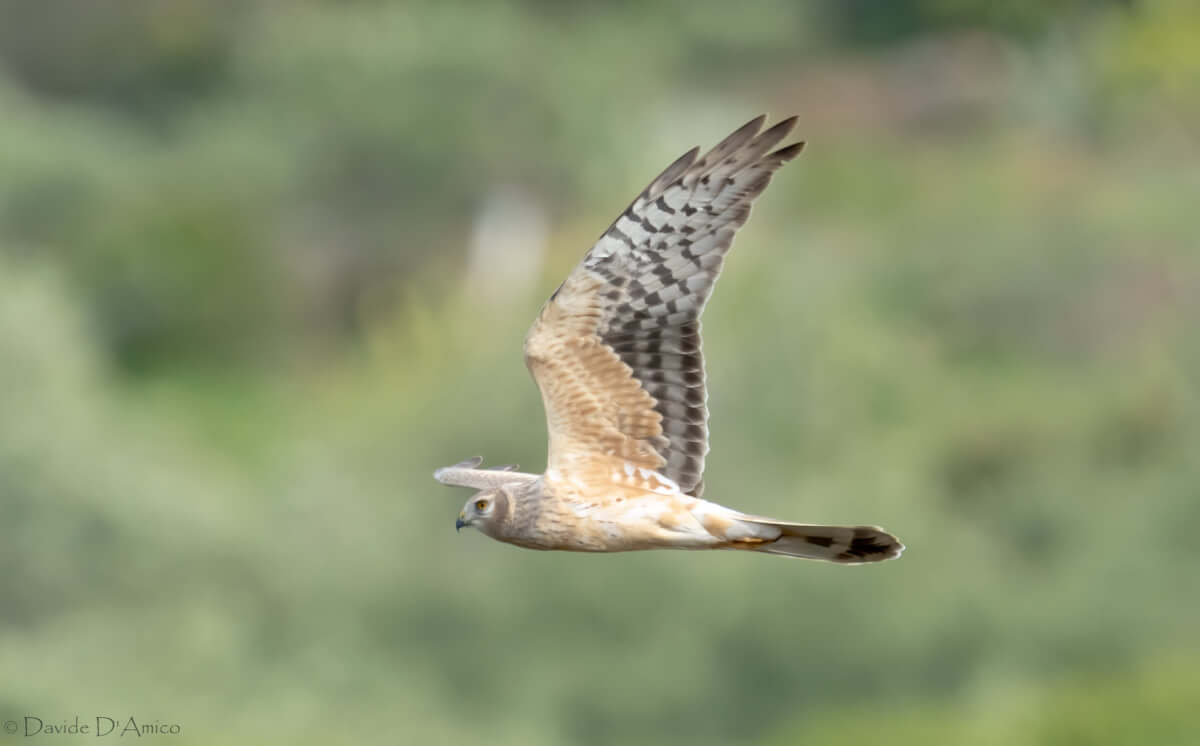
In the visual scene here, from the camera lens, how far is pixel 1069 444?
112 ft

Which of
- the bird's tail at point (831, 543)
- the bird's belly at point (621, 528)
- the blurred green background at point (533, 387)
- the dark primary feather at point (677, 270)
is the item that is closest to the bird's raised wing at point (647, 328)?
the dark primary feather at point (677, 270)

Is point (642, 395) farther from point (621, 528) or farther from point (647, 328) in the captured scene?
point (621, 528)

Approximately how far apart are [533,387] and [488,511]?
17078mm

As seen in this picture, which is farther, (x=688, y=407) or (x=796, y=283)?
(x=796, y=283)

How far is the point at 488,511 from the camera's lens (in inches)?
347

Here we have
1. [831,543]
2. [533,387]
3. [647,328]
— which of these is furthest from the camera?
[533,387]

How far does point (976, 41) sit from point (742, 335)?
82.9 feet

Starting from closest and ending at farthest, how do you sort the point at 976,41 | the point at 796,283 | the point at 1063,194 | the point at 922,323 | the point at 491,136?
1. the point at 796,283
2. the point at 922,323
3. the point at 1063,194
4. the point at 491,136
5. the point at 976,41

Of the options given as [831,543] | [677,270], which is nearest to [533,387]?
[677,270]

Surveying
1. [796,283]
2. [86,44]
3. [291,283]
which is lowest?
[796,283]

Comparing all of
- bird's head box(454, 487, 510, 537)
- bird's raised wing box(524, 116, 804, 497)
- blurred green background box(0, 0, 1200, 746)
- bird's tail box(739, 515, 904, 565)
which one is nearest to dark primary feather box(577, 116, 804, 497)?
bird's raised wing box(524, 116, 804, 497)

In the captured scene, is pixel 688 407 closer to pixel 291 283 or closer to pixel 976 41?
pixel 291 283

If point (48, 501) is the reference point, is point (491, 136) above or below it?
above

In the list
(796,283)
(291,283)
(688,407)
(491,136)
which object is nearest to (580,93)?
(491,136)
